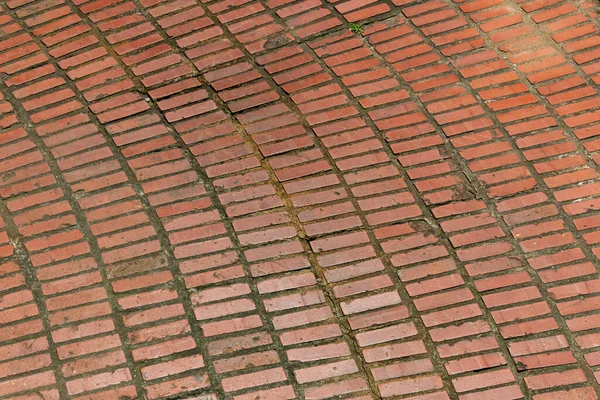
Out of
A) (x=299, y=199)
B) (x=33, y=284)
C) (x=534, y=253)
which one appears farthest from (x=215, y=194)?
(x=534, y=253)

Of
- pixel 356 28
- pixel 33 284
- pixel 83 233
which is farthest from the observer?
pixel 356 28

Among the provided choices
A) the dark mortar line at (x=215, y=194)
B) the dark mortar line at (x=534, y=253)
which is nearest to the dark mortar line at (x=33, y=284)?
the dark mortar line at (x=215, y=194)

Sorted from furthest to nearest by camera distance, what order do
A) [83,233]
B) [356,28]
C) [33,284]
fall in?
[356,28]
[83,233]
[33,284]

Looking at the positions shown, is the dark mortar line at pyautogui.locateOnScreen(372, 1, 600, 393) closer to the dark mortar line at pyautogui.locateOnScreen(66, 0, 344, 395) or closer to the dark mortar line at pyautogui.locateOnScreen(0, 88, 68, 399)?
the dark mortar line at pyautogui.locateOnScreen(66, 0, 344, 395)

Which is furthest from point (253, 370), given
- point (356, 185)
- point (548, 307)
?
point (548, 307)

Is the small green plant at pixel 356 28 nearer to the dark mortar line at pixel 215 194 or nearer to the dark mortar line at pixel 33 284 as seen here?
the dark mortar line at pixel 215 194

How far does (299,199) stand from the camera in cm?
337

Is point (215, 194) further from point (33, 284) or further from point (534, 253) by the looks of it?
point (534, 253)

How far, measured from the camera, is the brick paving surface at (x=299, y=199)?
2.96m

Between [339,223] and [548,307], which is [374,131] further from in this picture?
[548,307]

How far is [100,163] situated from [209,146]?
0.50 meters

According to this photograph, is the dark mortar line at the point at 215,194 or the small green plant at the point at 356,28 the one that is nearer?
the dark mortar line at the point at 215,194

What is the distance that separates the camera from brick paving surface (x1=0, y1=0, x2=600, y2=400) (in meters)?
2.96

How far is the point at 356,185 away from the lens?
3.40m
